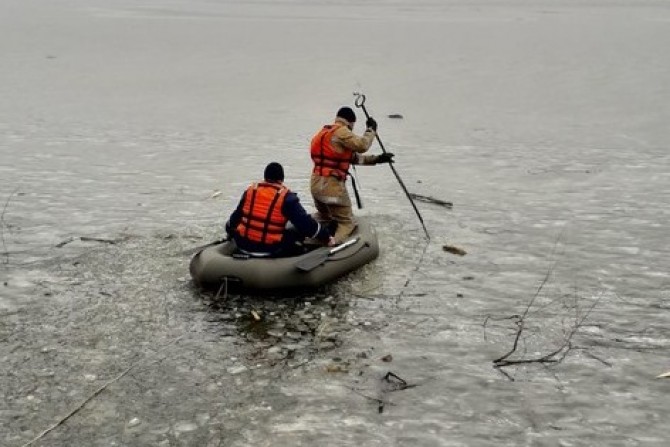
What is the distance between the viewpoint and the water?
6871 millimetres

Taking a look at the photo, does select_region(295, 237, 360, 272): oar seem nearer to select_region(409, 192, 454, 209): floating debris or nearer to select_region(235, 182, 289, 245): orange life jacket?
select_region(235, 182, 289, 245): orange life jacket

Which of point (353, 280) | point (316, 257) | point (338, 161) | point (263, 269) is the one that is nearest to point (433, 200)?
point (338, 161)

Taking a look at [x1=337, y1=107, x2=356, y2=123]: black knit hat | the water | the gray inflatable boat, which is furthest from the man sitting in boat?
[x1=337, y1=107, x2=356, y2=123]: black knit hat

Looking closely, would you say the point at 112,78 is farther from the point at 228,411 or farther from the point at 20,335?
the point at 228,411

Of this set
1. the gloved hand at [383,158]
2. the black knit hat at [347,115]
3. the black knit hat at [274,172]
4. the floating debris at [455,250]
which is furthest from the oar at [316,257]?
the floating debris at [455,250]

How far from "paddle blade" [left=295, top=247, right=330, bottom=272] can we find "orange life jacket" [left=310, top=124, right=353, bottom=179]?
4.47 ft

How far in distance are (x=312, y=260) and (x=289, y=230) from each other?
50cm

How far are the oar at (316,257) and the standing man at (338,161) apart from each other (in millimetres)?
476

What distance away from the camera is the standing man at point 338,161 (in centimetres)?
1024

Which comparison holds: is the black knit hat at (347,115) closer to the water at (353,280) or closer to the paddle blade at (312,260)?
the paddle blade at (312,260)

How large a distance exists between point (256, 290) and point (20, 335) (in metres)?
2.68

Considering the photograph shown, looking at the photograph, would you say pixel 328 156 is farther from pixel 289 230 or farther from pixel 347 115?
pixel 289 230

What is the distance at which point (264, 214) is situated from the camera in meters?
9.09

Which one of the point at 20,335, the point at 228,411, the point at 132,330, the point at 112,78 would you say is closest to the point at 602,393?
the point at 228,411
